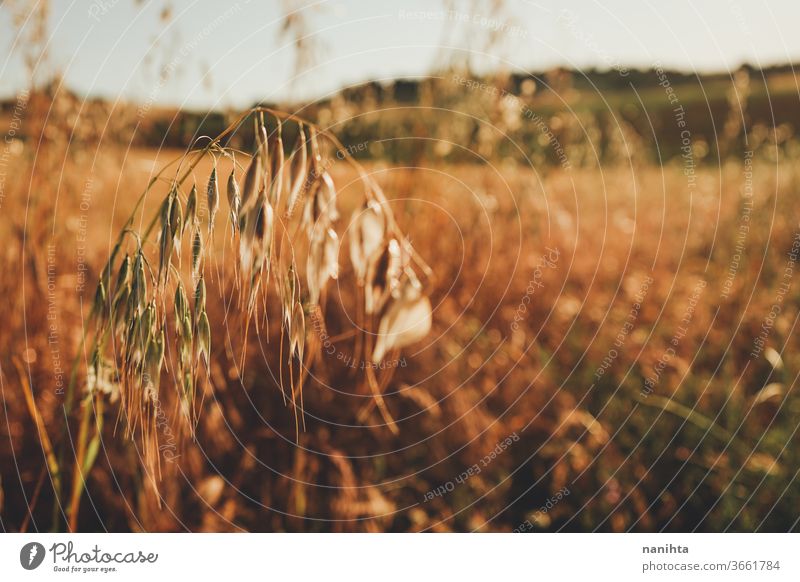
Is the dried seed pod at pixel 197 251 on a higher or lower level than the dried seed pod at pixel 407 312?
higher

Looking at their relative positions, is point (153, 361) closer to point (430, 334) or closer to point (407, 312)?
Result: point (407, 312)

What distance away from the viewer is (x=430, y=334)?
43.3 inches

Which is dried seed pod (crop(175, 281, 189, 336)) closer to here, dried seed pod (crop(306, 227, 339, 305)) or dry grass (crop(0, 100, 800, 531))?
dried seed pod (crop(306, 227, 339, 305))

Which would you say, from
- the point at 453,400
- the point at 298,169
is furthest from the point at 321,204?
the point at 453,400

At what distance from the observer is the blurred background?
0.88 metres

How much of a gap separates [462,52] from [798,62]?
0.69 meters

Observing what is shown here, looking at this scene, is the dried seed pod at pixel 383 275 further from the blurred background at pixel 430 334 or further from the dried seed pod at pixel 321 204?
the blurred background at pixel 430 334
